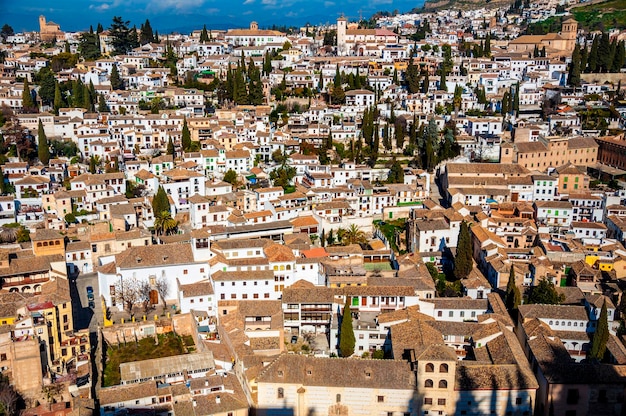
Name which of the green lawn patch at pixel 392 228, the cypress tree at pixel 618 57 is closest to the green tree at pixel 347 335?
the green lawn patch at pixel 392 228

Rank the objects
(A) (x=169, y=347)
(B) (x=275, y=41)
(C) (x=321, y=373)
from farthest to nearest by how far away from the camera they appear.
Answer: (B) (x=275, y=41)
(A) (x=169, y=347)
(C) (x=321, y=373)

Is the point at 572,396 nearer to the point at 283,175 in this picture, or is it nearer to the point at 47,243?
the point at 283,175

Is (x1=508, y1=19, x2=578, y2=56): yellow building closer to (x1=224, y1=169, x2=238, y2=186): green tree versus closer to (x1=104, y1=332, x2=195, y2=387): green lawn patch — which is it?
(x1=224, y1=169, x2=238, y2=186): green tree

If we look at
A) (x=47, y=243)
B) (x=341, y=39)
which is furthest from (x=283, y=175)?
(x=341, y=39)

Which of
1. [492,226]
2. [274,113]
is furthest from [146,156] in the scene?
[492,226]

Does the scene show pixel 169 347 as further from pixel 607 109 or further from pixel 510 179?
pixel 607 109
